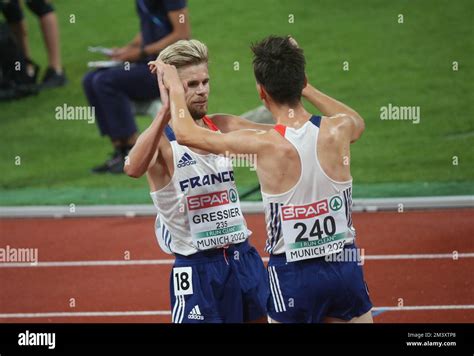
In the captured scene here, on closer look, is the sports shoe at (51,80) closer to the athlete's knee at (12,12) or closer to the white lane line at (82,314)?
the athlete's knee at (12,12)

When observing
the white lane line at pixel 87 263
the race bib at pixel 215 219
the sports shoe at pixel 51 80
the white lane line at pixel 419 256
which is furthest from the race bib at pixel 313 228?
the sports shoe at pixel 51 80

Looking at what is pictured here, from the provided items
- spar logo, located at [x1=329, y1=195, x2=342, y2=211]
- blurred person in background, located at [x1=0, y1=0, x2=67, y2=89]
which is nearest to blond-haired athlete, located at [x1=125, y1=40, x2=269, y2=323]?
spar logo, located at [x1=329, y1=195, x2=342, y2=211]

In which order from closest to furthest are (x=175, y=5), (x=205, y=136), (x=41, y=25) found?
(x=205, y=136), (x=175, y=5), (x=41, y=25)

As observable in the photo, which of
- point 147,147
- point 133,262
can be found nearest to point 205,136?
point 147,147

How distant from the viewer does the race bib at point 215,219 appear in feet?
19.0

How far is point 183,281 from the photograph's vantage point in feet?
19.1

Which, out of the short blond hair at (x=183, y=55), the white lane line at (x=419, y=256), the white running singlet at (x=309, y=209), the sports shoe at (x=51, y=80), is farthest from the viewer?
the sports shoe at (x=51, y=80)

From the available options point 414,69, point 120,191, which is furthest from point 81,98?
point 414,69

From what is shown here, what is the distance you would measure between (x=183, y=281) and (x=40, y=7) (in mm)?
9475

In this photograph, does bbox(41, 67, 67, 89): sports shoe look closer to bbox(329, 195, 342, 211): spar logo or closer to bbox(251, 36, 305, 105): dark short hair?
bbox(251, 36, 305, 105): dark short hair

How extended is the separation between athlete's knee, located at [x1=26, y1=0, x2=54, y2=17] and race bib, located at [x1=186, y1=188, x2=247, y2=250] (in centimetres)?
931

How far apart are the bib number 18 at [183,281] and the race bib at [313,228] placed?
769 millimetres

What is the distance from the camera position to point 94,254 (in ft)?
32.4

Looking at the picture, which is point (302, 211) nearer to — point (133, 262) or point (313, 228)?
point (313, 228)
